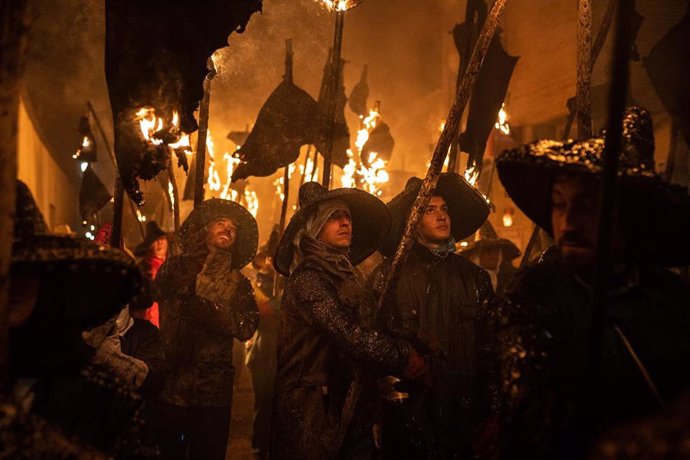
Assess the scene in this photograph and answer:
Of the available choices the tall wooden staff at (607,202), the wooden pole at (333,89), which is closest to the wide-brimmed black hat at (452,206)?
the wooden pole at (333,89)

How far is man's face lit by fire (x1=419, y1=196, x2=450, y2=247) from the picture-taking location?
485 cm

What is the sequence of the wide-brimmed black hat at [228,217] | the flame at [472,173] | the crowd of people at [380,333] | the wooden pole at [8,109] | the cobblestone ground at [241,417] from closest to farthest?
the wooden pole at [8,109] < the crowd of people at [380,333] < the wide-brimmed black hat at [228,217] < the flame at [472,173] < the cobblestone ground at [241,417]

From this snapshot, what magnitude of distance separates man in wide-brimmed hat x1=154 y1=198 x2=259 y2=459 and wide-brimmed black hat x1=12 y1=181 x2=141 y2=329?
122 inches

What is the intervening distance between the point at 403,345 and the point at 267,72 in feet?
41.4

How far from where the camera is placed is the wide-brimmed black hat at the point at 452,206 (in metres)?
5.23

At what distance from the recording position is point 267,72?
15336 mm

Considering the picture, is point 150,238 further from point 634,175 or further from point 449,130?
point 634,175

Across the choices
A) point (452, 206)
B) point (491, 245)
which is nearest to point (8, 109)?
point (452, 206)

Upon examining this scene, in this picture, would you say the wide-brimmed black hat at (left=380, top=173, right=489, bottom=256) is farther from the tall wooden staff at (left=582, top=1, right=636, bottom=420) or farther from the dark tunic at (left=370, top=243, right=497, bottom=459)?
the tall wooden staff at (left=582, top=1, right=636, bottom=420)

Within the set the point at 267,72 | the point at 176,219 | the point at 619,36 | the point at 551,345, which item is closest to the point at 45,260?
the point at 551,345

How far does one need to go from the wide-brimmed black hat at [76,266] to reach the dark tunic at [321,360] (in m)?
1.75

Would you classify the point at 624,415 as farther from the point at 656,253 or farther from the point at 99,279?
the point at 99,279

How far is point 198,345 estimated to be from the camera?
5.62m

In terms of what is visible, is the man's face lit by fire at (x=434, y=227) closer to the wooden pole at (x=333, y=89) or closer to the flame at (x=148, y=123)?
the wooden pole at (x=333, y=89)
